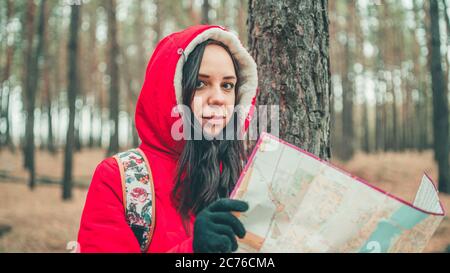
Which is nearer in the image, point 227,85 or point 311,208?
point 311,208

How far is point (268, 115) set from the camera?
2211mm

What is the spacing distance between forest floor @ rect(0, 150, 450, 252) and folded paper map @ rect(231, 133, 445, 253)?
164 cm

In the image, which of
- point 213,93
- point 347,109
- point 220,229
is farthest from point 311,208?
point 347,109

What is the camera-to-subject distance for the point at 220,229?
1244 millimetres

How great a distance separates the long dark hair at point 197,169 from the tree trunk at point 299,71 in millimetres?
509

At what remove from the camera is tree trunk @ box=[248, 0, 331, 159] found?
6.87ft

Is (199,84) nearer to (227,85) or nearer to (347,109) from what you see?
(227,85)

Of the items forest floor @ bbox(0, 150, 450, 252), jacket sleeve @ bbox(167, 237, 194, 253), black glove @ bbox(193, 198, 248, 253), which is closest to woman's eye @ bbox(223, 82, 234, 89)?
black glove @ bbox(193, 198, 248, 253)

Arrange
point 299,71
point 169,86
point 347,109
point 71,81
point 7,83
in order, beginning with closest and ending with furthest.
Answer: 1. point 169,86
2. point 299,71
3. point 71,81
4. point 347,109
5. point 7,83

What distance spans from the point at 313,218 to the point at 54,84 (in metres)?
25.4

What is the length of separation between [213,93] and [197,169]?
0.35 metres

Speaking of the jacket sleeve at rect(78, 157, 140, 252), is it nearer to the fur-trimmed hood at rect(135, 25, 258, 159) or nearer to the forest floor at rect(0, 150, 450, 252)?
the fur-trimmed hood at rect(135, 25, 258, 159)
